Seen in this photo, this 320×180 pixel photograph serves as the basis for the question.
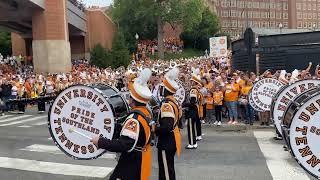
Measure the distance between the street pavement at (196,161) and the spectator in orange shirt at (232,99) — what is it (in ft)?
6.17

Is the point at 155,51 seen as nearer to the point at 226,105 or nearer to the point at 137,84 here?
the point at 226,105

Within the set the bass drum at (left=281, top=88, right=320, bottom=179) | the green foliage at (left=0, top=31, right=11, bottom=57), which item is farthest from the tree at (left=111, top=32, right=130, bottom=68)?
the bass drum at (left=281, top=88, right=320, bottom=179)

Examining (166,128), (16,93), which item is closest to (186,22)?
(16,93)

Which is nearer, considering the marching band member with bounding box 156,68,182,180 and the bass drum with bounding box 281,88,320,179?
the bass drum with bounding box 281,88,320,179

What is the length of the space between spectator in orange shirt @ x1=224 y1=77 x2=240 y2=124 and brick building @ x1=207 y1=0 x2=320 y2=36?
424ft

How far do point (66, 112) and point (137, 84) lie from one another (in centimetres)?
120

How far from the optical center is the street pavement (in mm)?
9578

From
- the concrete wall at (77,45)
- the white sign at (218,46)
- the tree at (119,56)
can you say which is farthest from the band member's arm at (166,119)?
the concrete wall at (77,45)

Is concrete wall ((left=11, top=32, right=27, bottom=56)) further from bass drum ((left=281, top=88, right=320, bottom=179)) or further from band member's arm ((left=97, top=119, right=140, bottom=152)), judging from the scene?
bass drum ((left=281, top=88, right=320, bottom=179))

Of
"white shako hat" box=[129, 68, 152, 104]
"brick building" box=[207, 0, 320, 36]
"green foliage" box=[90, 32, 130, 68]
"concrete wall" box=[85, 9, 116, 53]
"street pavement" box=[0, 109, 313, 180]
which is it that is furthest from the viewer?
"brick building" box=[207, 0, 320, 36]

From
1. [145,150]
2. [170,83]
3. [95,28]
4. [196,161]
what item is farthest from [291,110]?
[95,28]

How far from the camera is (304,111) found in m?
5.59

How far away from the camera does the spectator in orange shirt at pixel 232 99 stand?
17.2 metres

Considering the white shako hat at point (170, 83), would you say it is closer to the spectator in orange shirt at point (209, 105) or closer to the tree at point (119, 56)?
the spectator in orange shirt at point (209, 105)
